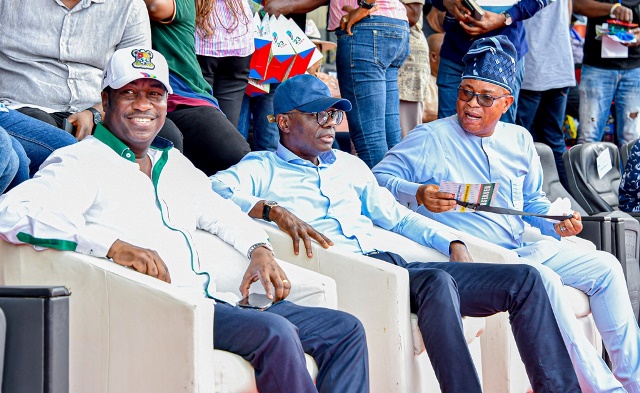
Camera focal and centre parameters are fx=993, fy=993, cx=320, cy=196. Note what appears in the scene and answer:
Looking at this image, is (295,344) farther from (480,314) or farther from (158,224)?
(480,314)

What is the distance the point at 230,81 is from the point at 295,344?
92.9 inches

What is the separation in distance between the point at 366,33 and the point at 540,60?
2.11 metres

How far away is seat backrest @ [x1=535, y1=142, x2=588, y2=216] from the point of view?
22.2 ft

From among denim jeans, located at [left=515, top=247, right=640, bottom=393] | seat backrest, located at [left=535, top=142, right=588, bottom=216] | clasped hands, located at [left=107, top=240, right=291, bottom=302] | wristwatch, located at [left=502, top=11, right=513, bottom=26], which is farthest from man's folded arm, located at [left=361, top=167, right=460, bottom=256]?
seat backrest, located at [left=535, top=142, right=588, bottom=216]

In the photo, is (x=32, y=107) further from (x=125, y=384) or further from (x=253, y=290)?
(x=125, y=384)

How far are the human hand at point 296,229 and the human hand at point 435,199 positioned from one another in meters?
0.72

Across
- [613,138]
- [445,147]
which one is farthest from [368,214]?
[613,138]

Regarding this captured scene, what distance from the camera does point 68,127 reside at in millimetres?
3875

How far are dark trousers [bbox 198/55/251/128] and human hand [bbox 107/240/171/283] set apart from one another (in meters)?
2.09

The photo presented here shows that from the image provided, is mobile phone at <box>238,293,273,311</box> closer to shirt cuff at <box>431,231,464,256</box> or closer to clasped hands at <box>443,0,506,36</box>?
shirt cuff at <box>431,231,464,256</box>

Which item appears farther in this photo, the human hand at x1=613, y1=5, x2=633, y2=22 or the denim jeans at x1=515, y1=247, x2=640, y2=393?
the human hand at x1=613, y1=5, x2=633, y2=22

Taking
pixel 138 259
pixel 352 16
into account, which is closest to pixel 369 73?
pixel 352 16

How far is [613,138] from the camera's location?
8.52 m

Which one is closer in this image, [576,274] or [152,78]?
[152,78]
